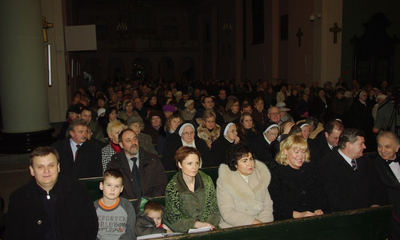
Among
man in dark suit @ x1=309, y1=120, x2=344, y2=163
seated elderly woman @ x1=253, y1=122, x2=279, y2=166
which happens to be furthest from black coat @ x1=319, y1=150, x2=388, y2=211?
seated elderly woman @ x1=253, y1=122, x2=279, y2=166

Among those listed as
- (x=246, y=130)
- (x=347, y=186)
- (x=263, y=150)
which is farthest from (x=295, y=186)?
(x=246, y=130)

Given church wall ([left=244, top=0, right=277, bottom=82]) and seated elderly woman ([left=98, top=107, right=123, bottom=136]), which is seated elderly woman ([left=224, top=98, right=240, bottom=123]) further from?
church wall ([left=244, top=0, right=277, bottom=82])

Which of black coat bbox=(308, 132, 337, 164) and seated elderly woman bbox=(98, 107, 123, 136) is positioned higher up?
seated elderly woman bbox=(98, 107, 123, 136)

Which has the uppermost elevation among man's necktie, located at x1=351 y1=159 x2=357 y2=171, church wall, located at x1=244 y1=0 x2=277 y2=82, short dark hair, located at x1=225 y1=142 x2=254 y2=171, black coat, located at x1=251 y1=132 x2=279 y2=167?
church wall, located at x1=244 y1=0 x2=277 y2=82

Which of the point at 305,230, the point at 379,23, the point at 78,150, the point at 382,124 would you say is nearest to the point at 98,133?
the point at 78,150

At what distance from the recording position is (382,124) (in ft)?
27.1

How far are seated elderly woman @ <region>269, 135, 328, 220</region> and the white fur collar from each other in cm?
14

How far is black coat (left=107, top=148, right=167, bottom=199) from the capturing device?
4578mm

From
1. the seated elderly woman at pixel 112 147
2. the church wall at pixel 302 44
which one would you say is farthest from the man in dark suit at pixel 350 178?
the church wall at pixel 302 44

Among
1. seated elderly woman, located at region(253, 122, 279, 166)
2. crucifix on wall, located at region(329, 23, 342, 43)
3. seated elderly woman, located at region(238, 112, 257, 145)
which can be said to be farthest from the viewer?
crucifix on wall, located at region(329, 23, 342, 43)

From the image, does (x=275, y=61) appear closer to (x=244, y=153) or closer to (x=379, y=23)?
(x=379, y=23)

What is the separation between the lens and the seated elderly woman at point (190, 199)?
379 centimetres

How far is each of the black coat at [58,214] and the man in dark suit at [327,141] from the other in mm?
3091

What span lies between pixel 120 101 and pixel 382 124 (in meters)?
7.12
